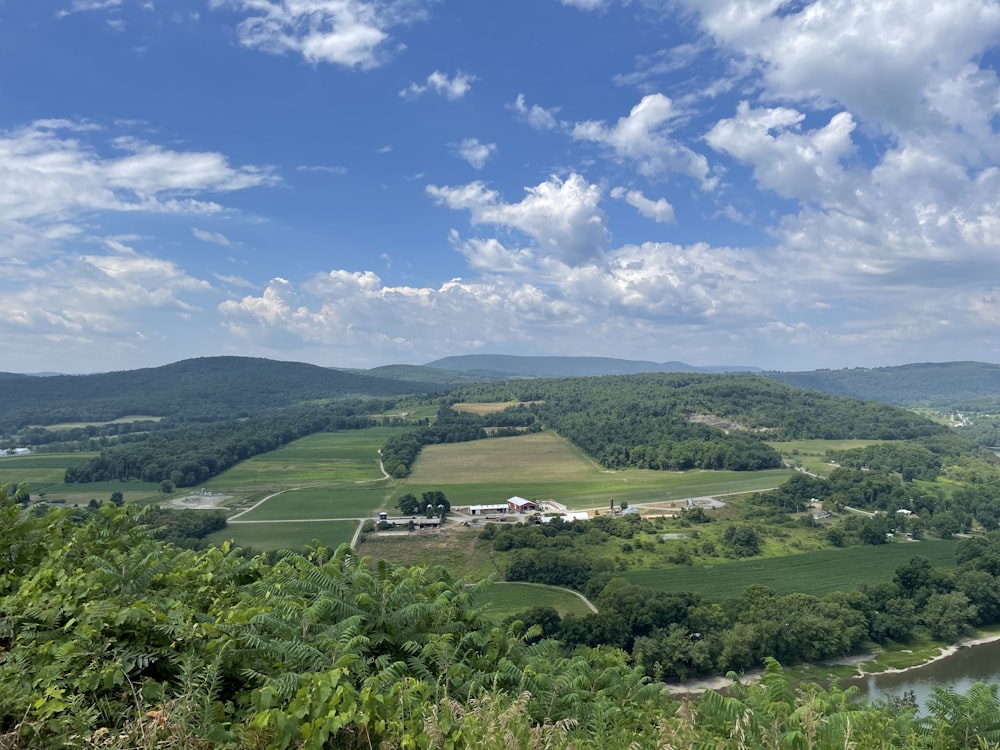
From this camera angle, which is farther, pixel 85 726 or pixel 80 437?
pixel 80 437

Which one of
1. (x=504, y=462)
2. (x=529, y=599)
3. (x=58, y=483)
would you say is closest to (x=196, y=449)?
(x=58, y=483)

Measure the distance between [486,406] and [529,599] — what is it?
14030 cm

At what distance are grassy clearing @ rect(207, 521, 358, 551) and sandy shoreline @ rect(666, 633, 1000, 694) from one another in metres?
36.2

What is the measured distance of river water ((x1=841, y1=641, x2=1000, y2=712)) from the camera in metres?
36.2

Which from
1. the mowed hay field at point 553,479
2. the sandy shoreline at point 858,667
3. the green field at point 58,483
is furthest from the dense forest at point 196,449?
the sandy shoreline at point 858,667

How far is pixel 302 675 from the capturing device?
5.22 m

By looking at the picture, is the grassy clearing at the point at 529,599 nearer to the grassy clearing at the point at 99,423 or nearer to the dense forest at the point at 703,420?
the dense forest at the point at 703,420

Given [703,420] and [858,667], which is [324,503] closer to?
[858,667]

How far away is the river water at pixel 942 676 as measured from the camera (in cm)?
3625

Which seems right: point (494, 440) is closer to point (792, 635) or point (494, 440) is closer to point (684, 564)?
point (684, 564)

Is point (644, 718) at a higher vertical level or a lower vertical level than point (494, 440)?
higher

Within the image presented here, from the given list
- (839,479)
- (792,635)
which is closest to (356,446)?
(839,479)

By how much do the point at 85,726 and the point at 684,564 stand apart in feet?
204

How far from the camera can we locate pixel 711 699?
23.0 feet
